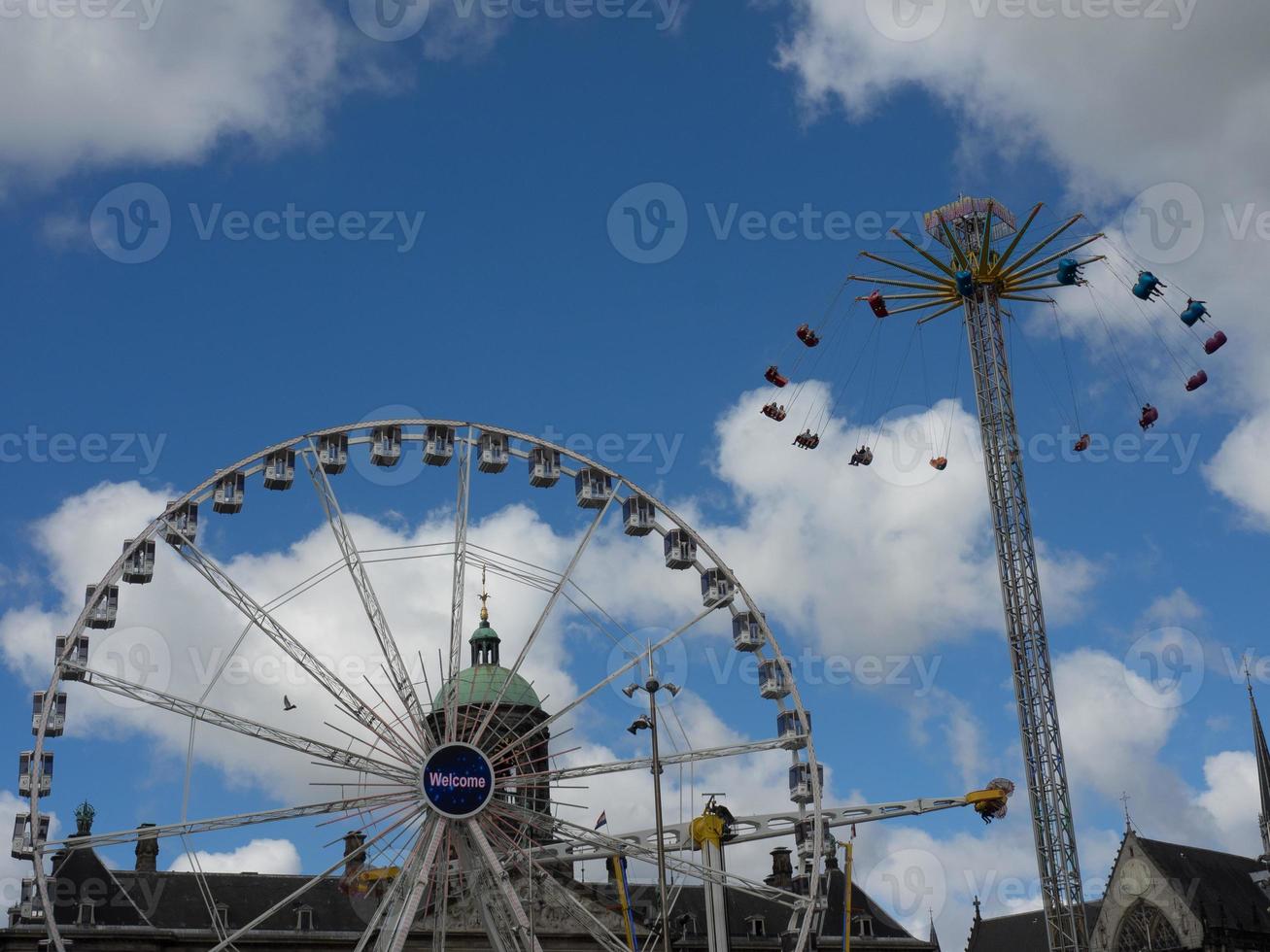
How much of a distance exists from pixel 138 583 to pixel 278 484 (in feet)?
17.3

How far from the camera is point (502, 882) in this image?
46.0 m

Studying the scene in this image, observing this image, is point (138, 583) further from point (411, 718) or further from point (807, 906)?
point (807, 906)

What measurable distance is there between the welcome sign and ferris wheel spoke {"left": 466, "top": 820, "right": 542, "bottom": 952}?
0.56 metres

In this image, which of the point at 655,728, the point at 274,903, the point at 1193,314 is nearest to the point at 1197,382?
the point at 1193,314

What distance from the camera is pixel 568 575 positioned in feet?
169

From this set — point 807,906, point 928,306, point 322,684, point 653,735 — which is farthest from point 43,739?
point 928,306

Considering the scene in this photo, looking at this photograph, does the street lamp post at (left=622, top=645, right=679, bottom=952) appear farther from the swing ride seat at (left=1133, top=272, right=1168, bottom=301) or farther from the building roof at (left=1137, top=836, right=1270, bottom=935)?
the building roof at (left=1137, top=836, right=1270, bottom=935)

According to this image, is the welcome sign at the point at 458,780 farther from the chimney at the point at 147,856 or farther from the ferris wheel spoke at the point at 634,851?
the chimney at the point at 147,856

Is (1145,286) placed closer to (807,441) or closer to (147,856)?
(807,441)

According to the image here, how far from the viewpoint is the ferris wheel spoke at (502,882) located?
148ft

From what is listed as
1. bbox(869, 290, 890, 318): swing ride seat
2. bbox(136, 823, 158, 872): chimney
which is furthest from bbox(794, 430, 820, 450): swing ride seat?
bbox(136, 823, 158, 872): chimney

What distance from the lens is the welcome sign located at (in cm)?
4709

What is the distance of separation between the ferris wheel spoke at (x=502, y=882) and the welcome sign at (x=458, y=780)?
22.2 inches

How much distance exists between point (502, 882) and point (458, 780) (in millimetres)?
3287
